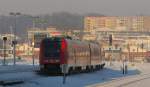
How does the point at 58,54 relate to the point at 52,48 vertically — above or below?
below

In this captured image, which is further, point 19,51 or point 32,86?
point 19,51

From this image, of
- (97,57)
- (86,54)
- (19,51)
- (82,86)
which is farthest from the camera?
(19,51)

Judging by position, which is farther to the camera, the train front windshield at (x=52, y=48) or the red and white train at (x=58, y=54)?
the train front windshield at (x=52, y=48)

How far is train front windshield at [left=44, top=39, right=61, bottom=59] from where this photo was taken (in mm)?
47781

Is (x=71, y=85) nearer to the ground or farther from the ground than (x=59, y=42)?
nearer to the ground

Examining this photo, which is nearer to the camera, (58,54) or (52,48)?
(58,54)

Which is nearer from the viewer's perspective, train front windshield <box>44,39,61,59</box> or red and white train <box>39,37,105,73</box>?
red and white train <box>39,37,105,73</box>

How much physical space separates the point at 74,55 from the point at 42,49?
3770 millimetres

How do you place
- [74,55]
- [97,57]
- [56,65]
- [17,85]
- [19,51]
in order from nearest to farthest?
[17,85], [56,65], [74,55], [97,57], [19,51]

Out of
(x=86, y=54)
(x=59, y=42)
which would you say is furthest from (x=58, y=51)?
(x=86, y=54)

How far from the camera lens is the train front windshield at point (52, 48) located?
47.8 m

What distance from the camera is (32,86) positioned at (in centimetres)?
3225

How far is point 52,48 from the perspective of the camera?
48.0 m

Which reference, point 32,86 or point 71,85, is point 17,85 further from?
point 71,85
